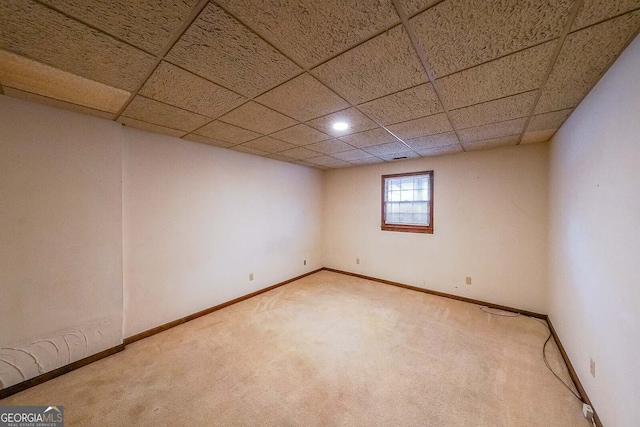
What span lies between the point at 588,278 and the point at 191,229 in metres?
4.00

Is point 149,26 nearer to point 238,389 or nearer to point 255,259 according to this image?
point 238,389

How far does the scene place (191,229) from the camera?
120 inches

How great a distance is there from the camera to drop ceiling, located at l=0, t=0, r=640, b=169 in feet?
3.28

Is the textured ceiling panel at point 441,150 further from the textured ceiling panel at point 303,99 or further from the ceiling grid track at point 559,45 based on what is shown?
the textured ceiling panel at point 303,99

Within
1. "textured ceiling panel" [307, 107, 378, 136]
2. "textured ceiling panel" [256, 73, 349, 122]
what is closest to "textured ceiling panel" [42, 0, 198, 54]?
"textured ceiling panel" [256, 73, 349, 122]

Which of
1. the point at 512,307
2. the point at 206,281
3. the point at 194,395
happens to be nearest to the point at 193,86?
the point at 194,395

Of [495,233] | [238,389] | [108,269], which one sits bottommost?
[238,389]

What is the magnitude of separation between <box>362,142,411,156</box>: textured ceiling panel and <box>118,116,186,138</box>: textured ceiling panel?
2.42m

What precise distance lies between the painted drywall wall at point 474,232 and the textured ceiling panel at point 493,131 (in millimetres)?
759

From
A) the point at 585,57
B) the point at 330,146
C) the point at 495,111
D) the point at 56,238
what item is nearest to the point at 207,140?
the point at 330,146

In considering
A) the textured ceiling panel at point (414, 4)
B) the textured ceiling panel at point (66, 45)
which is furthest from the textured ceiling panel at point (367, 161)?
the textured ceiling panel at point (66, 45)

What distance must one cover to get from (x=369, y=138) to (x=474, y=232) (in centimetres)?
224

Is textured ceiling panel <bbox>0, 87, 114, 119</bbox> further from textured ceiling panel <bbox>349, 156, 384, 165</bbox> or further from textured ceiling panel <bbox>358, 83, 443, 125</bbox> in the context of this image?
textured ceiling panel <bbox>349, 156, 384, 165</bbox>

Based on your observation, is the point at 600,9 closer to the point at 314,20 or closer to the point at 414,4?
the point at 414,4
